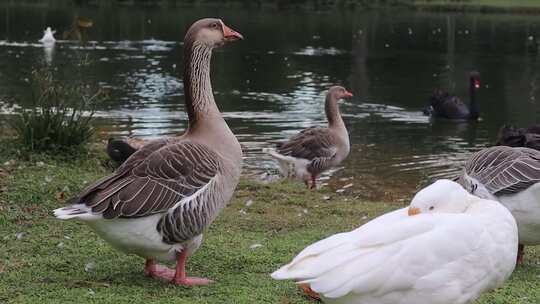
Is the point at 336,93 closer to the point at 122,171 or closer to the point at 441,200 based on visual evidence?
the point at 122,171

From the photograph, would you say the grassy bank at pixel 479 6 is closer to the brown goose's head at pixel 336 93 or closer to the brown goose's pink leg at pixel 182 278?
the brown goose's head at pixel 336 93

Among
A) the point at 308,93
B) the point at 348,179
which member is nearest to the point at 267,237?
the point at 348,179

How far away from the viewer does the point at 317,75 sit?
28344 millimetres

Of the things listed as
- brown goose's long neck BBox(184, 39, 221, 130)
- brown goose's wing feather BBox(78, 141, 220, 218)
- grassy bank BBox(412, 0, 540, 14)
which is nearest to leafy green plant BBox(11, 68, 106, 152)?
brown goose's long neck BBox(184, 39, 221, 130)

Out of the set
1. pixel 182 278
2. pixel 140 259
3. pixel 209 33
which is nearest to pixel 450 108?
pixel 209 33

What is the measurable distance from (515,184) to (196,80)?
115 inches

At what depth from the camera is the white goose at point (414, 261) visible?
14.7ft

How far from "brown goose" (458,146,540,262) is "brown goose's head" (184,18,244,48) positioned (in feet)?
8.61

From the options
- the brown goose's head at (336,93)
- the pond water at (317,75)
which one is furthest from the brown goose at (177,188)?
the brown goose's head at (336,93)

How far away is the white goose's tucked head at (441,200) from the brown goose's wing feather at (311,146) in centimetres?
797

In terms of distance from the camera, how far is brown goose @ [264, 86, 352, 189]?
13133mm

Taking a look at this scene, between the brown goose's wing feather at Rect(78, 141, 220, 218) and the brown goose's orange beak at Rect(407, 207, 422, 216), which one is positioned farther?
the brown goose's wing feather at Rect(78, 141, 220, 218)

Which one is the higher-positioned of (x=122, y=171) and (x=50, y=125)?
(x=122, y=171)

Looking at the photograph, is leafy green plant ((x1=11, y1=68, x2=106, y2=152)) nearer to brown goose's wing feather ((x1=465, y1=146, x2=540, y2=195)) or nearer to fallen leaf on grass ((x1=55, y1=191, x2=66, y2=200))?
fallen leaf on grass ((x1=55, y1=191, x2=66, y2=200))
